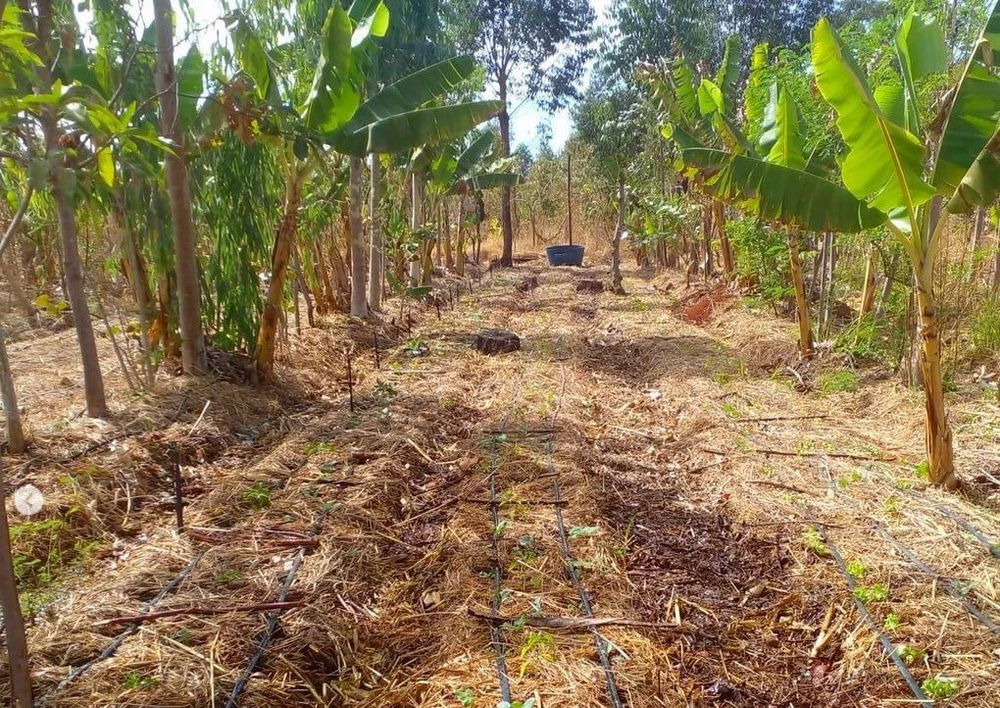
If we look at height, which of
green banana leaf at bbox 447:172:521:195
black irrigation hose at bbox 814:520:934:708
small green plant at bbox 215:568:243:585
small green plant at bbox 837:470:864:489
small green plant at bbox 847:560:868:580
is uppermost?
green banana leaf at bbox 447:172:521:195

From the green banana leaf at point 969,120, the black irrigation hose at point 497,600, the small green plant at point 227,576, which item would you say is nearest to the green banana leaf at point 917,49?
the green banana leaf at point 969,120

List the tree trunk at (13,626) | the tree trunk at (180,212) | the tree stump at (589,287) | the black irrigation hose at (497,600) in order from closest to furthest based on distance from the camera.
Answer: the tree trunk at (13,626), the black irrigation hose at (497,600), the tree trunk at (180,212), the tree stump at (589,287)

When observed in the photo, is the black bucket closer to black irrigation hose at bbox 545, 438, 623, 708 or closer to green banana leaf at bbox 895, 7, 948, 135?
black irrigation hose at bbox 545, 438, 623, 708

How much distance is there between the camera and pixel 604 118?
1939 centimetres

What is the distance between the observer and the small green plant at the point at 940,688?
258 centimetres

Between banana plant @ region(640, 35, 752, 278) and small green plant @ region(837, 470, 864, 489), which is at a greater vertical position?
banana plant @ region(640, 35, 752, 278)

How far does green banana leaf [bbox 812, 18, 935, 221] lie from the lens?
3.64 metres

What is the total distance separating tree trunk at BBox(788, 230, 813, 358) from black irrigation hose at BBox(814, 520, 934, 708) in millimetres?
4396

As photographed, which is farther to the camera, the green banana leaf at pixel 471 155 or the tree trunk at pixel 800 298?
the green banana leaf at pixel 471 155

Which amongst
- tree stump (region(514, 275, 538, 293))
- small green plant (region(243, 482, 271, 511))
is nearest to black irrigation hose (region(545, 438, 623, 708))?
small green plant (region(243, 482, 271, 511))

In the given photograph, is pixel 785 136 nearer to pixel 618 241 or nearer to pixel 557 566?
pixel 557 566

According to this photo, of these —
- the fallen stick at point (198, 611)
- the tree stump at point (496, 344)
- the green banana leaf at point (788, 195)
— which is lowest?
the fallen stick at point (198, 611)

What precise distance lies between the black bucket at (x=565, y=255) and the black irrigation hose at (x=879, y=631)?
20432 mm

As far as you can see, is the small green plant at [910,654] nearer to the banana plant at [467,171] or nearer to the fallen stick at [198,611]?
the fallen stick at [198,611]
